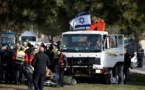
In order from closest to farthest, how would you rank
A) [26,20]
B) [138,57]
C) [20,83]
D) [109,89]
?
[109,89], [20,83], [26,20], [138,57]

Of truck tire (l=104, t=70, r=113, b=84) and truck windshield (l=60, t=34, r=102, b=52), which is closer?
truck windshield (l=60, t=34, r=102, b=52)

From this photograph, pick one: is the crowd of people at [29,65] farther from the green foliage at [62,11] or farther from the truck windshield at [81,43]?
the green foliage at [62,11]

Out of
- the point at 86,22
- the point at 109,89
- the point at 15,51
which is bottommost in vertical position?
the point at 109,89

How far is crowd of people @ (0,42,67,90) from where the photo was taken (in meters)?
15.8

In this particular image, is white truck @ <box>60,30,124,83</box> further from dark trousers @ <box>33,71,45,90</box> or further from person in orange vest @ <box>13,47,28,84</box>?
dark trousers @ <box>33,71,45,90</box>

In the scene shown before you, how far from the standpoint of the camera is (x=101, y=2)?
25219mm

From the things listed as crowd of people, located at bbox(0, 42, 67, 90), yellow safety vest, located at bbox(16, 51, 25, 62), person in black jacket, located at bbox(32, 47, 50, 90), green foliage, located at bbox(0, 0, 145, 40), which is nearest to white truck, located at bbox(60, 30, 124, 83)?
crowd of people, located at bbox(0, 42, 67, 90)

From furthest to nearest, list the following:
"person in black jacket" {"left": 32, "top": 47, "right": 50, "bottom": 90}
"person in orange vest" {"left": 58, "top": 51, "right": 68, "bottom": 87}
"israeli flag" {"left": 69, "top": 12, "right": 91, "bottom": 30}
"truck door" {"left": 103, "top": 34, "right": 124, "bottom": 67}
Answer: "israeli flag" {"left": 69, "top": 12, "right": 91, "bottom": 30} → "truck door" {"left": 103, "top": 34, "right": 124, "bottom": 67} → "person in orange vest" {"left": 58, "top": 51, "right": 68, "bottom": 87} → "person in black jacket" {"left": 32, "top": 47, "right": 50, "bottom": 90}

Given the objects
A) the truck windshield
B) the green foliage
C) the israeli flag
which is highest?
the green foliage

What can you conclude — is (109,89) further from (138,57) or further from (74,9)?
(138,57)

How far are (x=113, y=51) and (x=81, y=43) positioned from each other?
1.93 metres

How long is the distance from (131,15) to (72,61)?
5.50 m

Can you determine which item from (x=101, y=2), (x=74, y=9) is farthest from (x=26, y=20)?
(x=101, y=2)

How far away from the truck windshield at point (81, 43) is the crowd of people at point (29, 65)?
1.82ft
